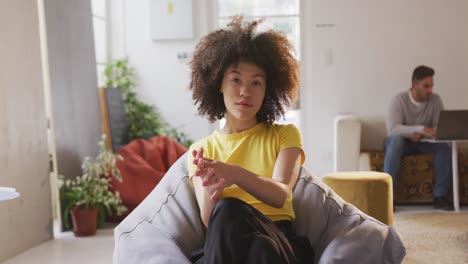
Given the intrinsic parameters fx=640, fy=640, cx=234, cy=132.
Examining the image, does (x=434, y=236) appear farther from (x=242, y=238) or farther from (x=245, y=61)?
(x=242, y=238)

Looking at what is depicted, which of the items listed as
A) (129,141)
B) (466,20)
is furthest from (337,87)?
(129,141)

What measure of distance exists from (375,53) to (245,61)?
411cm

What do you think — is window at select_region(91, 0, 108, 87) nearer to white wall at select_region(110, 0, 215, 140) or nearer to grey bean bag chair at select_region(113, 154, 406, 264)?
white wall at select_region(110, 0, 215, 140)

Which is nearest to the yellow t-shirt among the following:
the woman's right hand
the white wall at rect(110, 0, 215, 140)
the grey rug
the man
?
the woman's right hand

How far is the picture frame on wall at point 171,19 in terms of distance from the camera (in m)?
6.05

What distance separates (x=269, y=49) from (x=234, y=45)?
0.12 metres

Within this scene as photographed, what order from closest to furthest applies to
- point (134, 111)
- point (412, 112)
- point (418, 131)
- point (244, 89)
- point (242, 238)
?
point (242, 238), point (244, 89), point (418, 131), point (412, 112), point (134, 111)

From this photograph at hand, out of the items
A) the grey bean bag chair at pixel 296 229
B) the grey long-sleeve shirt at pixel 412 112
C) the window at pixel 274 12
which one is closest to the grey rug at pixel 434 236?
the grey long-sleeve shirt at pixel 412 112

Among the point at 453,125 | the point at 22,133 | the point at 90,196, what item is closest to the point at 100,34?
the point at 90,196

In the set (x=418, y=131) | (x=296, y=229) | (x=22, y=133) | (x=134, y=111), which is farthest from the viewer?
(x=134, y=111)

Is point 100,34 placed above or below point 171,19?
below

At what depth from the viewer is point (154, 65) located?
20.2 ft

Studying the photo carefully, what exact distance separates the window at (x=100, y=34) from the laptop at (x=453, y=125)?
9.80 ft

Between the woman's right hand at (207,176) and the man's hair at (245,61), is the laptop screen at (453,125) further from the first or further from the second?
the woman's right hand at (207,176)
